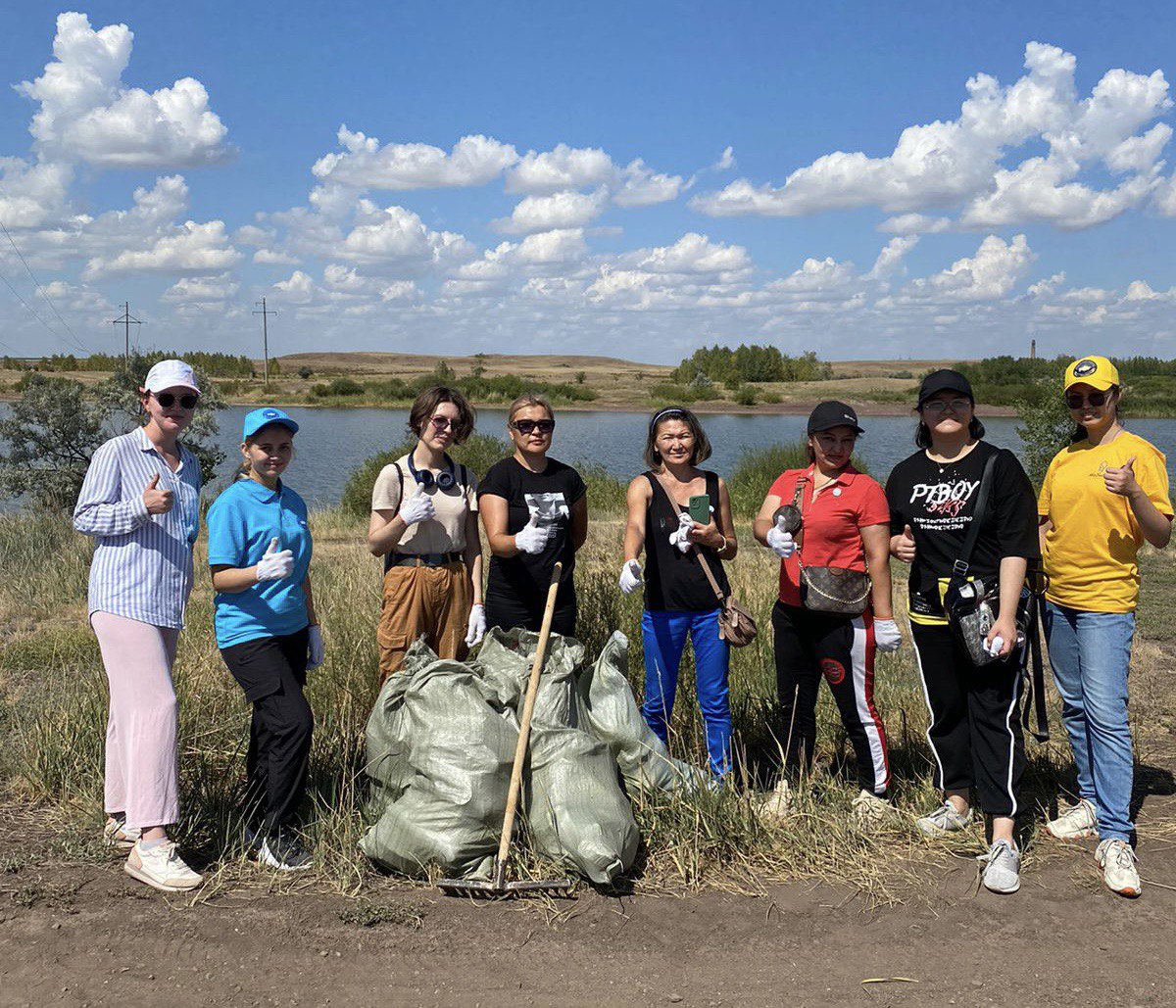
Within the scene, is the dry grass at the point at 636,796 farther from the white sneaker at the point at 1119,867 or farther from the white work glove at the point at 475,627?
the white work glove at the point at 475,627

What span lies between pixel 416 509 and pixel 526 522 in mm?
516

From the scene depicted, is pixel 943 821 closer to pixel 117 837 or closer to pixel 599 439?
pixel 117 837

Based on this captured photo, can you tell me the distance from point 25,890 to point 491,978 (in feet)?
5.35

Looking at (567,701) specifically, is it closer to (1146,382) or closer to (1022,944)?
(1022,944)

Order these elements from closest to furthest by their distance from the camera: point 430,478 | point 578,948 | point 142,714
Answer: point 578,948 < point 142,714 < point 430,478

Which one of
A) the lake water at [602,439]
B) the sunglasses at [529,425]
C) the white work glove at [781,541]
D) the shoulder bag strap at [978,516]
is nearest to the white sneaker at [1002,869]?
the shoulder bag strap at [978,516]

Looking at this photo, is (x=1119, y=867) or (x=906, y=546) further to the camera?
(x=906, y=546)

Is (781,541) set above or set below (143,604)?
above

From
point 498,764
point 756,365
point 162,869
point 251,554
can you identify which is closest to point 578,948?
point 498,764

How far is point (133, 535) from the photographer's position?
3439 mm

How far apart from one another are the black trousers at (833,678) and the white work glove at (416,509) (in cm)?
151

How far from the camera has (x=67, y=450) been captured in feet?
45.8

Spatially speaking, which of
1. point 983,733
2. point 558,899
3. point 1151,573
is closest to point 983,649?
point 983,733

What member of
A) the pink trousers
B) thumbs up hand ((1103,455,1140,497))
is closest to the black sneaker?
the pink trousers
